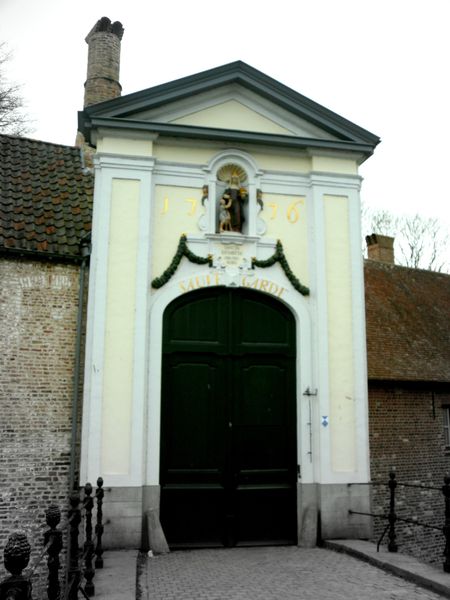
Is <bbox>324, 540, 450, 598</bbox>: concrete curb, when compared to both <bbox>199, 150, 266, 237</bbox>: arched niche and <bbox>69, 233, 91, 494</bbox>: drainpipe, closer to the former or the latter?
<bbox>69, 233, 91, 494</bbox>: drainpipe

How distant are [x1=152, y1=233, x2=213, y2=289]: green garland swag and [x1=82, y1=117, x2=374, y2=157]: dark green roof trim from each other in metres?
1.60

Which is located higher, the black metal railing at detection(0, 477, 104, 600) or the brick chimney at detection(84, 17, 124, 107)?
the brick chimney at detection(84, 17, 124, 107)

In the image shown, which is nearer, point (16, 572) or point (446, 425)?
point (16, 572)

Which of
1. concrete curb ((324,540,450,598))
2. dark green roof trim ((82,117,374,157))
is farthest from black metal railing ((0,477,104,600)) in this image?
dark green roof trim ((82,117,374,157))

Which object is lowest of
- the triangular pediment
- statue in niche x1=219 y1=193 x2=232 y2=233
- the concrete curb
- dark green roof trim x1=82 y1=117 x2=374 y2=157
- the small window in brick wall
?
the concrete curb

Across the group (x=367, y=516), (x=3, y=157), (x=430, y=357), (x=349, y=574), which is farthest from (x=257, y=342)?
(x=430, y=357)

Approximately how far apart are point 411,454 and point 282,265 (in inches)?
270

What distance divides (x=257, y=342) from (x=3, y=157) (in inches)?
255

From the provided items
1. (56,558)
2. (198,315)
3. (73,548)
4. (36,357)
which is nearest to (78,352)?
(36,357)

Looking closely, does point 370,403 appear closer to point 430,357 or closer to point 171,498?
point 430,357

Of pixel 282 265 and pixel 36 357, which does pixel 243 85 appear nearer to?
pixel 282 265

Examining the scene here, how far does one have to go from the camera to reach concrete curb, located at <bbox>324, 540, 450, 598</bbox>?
21.1ft

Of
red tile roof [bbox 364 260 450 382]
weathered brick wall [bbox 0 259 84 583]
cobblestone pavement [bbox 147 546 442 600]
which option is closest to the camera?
cobblestone pavement [bbox 147 546 442 600]

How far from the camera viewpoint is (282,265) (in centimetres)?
970
